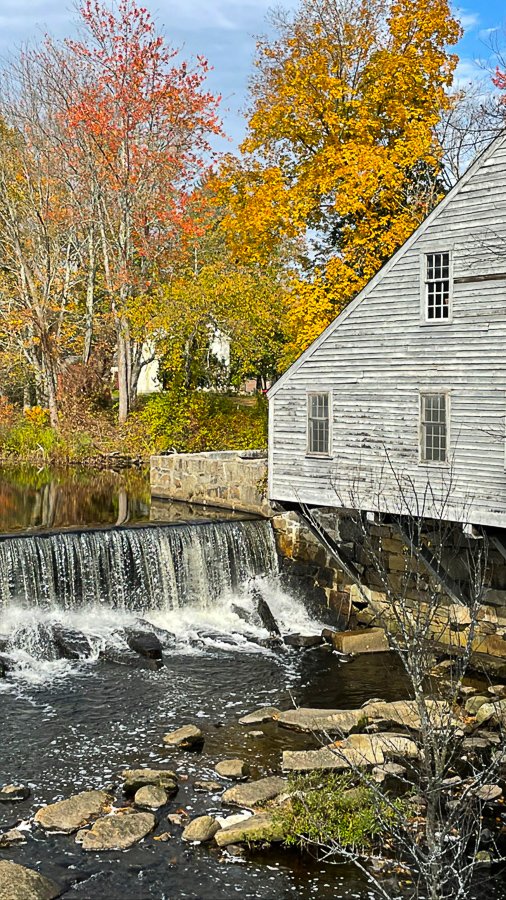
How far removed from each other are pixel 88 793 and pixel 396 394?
10092 mm

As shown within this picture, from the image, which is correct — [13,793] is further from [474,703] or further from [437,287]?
[437,287]

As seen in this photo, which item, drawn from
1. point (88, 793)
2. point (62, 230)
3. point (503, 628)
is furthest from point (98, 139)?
point (88, 793)

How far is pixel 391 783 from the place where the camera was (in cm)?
1395

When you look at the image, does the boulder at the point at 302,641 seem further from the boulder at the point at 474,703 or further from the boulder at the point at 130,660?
the boulder at the point at 474,703

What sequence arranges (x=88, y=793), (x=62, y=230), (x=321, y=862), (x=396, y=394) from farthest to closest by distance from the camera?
(x=62, y=230)
(x=396, y=394)
(x=88, y=793)
(x=321, y=862)

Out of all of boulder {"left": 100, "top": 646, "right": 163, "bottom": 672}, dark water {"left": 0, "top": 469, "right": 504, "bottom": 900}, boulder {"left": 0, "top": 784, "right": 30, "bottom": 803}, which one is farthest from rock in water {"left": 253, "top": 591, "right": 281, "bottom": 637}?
boulder {"left": 0, "top": 784, "right": 30, "bottom": 803}

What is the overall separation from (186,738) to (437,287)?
958cm

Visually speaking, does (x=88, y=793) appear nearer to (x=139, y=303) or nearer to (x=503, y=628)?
(x=503, y=628)

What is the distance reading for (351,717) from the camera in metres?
16.0

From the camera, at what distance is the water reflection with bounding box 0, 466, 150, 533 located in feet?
92.4

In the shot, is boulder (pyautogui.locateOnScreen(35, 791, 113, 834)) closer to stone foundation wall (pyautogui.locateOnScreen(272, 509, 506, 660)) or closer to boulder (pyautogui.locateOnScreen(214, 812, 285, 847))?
boulder (pyautogui.locateOnScreen(214, 812, 285, 847))

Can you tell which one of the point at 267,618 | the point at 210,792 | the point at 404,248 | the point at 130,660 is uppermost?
the point at 404,248

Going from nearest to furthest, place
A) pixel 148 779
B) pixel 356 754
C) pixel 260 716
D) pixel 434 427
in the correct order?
pixel 148 779
pixel 356 754
pixel 260 716
pixel 434 427

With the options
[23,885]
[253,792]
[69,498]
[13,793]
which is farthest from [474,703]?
[69,498]
